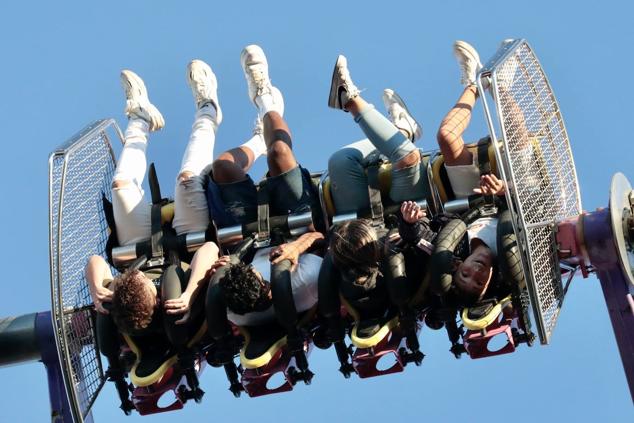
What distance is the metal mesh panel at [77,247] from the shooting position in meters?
12.4

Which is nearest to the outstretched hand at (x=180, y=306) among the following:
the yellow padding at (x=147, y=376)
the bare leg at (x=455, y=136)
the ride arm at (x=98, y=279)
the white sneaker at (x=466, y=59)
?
the yellow padding at (x=147, y=376)

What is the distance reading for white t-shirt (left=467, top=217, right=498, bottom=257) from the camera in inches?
455

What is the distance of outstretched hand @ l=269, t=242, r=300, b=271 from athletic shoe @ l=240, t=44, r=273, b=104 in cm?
154

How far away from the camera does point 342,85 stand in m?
12.2

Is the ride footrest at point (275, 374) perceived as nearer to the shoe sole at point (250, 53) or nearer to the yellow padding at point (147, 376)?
the yellow padding at point (147, 376)

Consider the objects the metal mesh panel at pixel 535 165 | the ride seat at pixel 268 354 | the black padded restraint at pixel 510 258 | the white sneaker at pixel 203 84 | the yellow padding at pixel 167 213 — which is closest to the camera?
the metal mesh panel at pixel 535 165

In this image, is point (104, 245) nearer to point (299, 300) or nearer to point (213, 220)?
point (213, 220)

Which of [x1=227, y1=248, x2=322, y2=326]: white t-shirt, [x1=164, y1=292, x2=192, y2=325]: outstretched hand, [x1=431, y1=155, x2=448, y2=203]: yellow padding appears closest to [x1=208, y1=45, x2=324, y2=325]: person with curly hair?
[x1=227, y1=248, x2=322, y2=326]: white t-shirt

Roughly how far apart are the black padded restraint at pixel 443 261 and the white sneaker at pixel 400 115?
1776 mm

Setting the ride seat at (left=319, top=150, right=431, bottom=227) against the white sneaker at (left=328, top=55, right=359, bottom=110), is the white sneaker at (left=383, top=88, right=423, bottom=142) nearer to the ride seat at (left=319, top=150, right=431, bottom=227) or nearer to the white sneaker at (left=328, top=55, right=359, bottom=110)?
Result: the ride seat at (left=319, top=150, right=431, bottom=227)

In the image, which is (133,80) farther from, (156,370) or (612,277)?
(612,277)

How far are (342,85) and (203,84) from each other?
1.76 meters

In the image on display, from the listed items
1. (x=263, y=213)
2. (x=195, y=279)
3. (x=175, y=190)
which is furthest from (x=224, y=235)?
(x=195, y=279)

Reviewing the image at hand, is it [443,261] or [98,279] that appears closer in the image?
[443,261]
